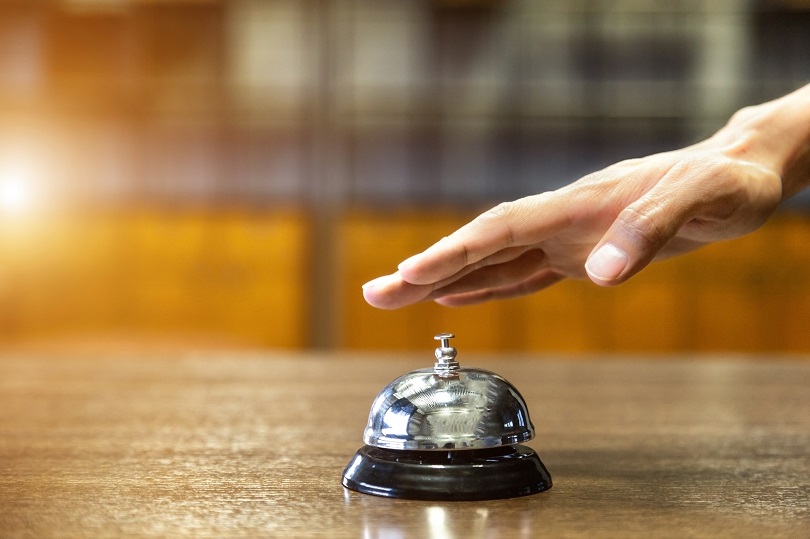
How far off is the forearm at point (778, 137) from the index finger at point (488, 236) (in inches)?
7.7

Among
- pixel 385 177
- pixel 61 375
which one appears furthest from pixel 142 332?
pixel 61 375

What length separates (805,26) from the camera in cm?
484

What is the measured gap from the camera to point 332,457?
0.64 metres

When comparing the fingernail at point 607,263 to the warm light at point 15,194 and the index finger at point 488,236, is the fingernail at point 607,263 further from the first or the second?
the warm light at point 15,194

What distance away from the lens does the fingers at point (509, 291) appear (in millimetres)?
856

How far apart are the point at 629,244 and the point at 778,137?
11.5 inches

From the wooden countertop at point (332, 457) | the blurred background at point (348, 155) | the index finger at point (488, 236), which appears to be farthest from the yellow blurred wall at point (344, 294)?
the index finger at point (488, 236)

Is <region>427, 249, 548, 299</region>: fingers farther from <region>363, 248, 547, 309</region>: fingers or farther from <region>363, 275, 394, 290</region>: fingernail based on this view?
<region>363, 275, 394, 290</region>: fingernail

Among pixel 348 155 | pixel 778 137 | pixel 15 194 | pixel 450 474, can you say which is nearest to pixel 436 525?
pixel 450 474

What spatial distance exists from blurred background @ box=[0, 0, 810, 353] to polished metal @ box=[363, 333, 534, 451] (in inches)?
165

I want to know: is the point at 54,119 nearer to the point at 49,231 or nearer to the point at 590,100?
the point at 49,231

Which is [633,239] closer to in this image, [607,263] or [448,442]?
[607,263]

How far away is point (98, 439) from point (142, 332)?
4293 millimetres

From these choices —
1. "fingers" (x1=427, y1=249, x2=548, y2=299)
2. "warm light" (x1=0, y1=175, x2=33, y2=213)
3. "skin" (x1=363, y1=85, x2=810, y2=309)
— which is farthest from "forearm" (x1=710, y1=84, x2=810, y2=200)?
"warm light" (x1=0, y1=175, x2=33, y2=213)
